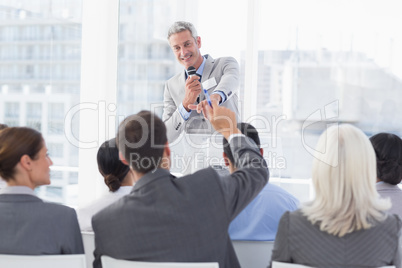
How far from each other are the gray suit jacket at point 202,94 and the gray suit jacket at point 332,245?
6.25 feet

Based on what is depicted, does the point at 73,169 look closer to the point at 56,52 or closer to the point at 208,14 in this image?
the point at 56,52

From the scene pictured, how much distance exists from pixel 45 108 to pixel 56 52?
0.62 meters

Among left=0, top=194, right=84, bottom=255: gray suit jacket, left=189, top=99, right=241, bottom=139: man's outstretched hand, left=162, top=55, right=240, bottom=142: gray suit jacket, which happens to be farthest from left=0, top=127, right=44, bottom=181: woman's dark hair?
left=162, top=55, right=240, bottom=142: gray suit jacket

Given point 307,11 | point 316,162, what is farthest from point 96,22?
point 316,162

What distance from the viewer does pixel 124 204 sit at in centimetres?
151

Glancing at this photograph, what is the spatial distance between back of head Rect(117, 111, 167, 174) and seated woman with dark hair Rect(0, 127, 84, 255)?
0.33 m

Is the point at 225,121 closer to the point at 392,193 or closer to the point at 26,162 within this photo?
the point at 26,162

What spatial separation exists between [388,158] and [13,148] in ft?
5.47

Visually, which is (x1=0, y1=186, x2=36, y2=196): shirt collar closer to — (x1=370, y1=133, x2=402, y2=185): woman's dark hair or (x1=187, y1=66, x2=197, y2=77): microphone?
(x1=370, y1=133, x2=402, y2=185): woman's dark hair

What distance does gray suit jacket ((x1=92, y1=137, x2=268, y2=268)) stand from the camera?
58.5 inches

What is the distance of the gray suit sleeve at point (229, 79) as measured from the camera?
333 centimetres

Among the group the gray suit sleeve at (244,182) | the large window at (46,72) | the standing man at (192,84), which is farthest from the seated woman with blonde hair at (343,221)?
the large window at (46,72)

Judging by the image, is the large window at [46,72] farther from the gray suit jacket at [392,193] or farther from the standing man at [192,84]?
the gray suit jacket at [392,193]

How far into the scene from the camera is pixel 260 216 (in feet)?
6.31
